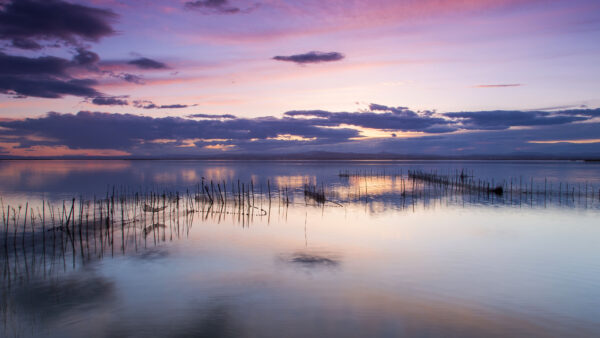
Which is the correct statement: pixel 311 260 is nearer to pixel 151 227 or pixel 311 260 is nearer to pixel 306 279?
pixel 306 279

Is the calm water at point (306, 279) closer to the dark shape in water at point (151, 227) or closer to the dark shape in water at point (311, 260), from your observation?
the dark shape in water at point (311, 260)

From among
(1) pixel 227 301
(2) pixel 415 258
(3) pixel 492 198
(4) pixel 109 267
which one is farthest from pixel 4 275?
(3) pixel 492 198

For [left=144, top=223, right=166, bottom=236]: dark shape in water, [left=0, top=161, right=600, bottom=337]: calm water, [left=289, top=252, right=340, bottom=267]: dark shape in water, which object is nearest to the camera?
[left=0, top=161, right=600, bottom=337]: calm water

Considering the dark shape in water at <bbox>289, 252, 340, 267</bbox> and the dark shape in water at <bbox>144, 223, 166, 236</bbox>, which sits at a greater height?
the dark shape in water at <bbox>144, 223, 166, 236</bbox>

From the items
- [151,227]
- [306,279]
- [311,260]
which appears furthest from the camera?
[151,227]

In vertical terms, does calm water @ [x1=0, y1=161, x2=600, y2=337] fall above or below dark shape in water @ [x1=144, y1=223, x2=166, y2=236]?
below

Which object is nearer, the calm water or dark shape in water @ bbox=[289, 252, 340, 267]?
the calm water

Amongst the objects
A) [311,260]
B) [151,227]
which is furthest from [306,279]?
[151,227]

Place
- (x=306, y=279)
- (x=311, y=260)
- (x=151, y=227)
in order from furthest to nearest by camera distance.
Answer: (x=151, y=227), (x=311, y=260), (x=306, y=279)

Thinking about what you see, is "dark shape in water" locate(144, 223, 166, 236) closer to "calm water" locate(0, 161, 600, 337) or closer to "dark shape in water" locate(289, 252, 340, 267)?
"calm water" locate(0, 161, 600, 337)

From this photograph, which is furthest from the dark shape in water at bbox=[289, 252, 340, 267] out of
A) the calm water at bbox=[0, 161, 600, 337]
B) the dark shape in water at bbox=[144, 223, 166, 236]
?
the dark shape in water at bbox=[144, 223, 166, 236]

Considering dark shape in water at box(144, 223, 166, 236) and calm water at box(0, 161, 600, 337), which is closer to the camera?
calm water at box(0, 161, 600, 337)

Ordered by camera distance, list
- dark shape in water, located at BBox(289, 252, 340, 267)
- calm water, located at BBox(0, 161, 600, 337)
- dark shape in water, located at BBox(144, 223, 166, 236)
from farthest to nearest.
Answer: dark shape in water, located at BBox(144, 223, 166, 236), dark shape in water, located at BBox(289, 252, 340, 267), calm water, located at BBox(0, 161, 600, 337)

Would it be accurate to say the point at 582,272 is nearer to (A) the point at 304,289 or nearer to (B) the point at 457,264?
(B) the point at 457,264
